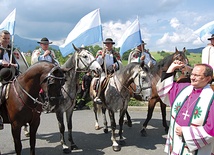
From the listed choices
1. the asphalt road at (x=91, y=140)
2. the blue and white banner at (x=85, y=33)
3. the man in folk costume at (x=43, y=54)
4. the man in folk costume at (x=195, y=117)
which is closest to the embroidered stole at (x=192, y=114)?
the man in folk costume at (x=195, y=117)

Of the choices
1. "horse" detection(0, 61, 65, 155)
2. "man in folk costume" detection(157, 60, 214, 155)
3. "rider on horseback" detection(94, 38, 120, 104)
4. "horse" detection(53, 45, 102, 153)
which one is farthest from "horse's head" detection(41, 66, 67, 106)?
"rider on horseback" detection(94, 38, 120, 104)

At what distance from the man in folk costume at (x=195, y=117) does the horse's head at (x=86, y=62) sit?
269 cm

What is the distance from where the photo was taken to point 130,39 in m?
6.57

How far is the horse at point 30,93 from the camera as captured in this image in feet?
12.2

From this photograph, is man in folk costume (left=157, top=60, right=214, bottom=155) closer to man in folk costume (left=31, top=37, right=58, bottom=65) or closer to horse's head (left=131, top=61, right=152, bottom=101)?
horse's head (left=131, top=61, right=152, bottom=101)

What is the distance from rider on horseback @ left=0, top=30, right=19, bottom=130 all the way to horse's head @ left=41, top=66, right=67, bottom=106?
1107mm

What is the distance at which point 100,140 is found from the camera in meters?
6.30

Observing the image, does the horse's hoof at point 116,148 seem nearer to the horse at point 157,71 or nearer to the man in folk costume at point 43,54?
the horse at point 157,71

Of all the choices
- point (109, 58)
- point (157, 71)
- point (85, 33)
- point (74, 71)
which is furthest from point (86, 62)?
point (157, 71)

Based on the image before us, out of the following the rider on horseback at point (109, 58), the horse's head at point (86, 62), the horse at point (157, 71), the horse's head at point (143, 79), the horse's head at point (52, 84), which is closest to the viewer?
the horse's head at point (52, 84)

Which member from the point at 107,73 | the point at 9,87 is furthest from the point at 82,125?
the point at 9,87

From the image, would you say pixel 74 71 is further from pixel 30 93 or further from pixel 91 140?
pixel 91 140

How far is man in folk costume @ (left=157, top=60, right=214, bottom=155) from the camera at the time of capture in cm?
234

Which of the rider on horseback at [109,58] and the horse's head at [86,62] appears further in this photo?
the rider on horseback at [109,58]
